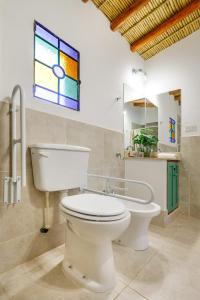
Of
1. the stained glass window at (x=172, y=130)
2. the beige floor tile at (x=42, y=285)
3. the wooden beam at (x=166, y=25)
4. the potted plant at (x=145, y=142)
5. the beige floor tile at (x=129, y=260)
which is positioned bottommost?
the beige floor tile at (x=129, y=260)

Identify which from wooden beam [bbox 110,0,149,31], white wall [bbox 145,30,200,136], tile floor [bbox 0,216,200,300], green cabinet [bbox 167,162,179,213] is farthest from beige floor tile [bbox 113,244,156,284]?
wooden beam [bbox 110,0,149,31]

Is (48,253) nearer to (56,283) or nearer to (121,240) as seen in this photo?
(56,283)

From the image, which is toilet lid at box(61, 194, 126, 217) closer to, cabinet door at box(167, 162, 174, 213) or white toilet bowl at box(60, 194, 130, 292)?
white toilet bowl at box(60, 194, 130, 292)

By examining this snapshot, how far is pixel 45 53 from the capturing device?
1.46m

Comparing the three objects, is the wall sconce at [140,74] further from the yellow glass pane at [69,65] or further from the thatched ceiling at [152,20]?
the yellow glass pane at [69,65]

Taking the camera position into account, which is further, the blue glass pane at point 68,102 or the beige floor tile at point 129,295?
the blue glass pane at point 68,102

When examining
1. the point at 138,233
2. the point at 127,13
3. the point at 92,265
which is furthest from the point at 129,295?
the point at 127,13

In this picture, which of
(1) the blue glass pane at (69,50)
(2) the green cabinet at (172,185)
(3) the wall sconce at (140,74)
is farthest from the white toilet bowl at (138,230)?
(3) the wall sconce at (140,74)

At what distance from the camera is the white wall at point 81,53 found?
1.19 m

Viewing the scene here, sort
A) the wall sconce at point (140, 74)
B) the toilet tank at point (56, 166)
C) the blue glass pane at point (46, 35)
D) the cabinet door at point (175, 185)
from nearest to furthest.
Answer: the toilet tank at point (56, 166) → the blue glass pane at point (46, 35) → the cabinet door at point (175, 185) → the wall sconce at point (140, 74)

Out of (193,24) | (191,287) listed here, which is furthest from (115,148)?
(193,24)

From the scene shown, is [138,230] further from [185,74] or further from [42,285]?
[185,74]

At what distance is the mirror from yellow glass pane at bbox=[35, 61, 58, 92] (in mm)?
1152

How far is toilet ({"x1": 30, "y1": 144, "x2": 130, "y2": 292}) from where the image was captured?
917 millimetres
